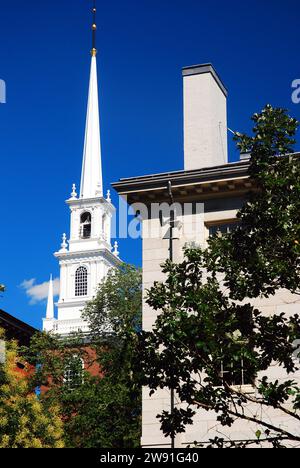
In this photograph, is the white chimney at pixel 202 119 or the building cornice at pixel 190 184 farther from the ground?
the white chimney at pixel 202 119

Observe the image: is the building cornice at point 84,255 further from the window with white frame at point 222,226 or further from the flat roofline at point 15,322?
the window with white frame at point 222,226

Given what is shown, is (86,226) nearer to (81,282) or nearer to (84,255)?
(84,255)

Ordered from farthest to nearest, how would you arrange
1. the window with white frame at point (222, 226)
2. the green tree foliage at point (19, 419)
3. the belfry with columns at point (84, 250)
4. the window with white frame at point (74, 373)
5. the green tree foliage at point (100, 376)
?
the belfry with columns at point (84, 250) < the window with white frame at point (74, 373) < the green tree foliage at point (100, 376) < the green tree foliage at point (19, 419) < the window with white frame at point (222, 226)

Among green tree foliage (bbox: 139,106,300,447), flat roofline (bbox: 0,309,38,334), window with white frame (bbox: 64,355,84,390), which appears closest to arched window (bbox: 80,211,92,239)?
flat roofline (bbox: 0,309,38,334)

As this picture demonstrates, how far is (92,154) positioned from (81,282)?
16894 millimetres

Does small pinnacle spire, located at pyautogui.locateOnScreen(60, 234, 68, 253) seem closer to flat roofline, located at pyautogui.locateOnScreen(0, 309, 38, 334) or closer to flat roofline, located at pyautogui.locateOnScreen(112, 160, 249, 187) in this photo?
flat roofline, located at pyautogui.locateOnScreen(0, 309, 38, 334)

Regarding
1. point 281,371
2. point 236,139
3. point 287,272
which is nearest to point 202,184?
point 281,371

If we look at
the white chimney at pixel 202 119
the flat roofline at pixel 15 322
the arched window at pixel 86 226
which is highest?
the arched window at pixel 86 226

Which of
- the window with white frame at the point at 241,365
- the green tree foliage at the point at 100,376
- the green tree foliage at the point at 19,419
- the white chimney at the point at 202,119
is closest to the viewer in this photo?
the window with white frame at the point at 241,365

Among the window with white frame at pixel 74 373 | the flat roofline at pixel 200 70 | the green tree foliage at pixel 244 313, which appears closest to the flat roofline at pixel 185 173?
the flat roofline at pixel 200 70

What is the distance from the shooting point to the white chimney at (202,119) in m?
28.4

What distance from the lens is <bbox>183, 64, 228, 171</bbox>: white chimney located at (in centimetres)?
2838

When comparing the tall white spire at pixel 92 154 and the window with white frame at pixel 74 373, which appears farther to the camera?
the tall white spire at pixel 92 154

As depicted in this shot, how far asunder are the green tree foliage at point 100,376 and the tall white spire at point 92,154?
4373cm
